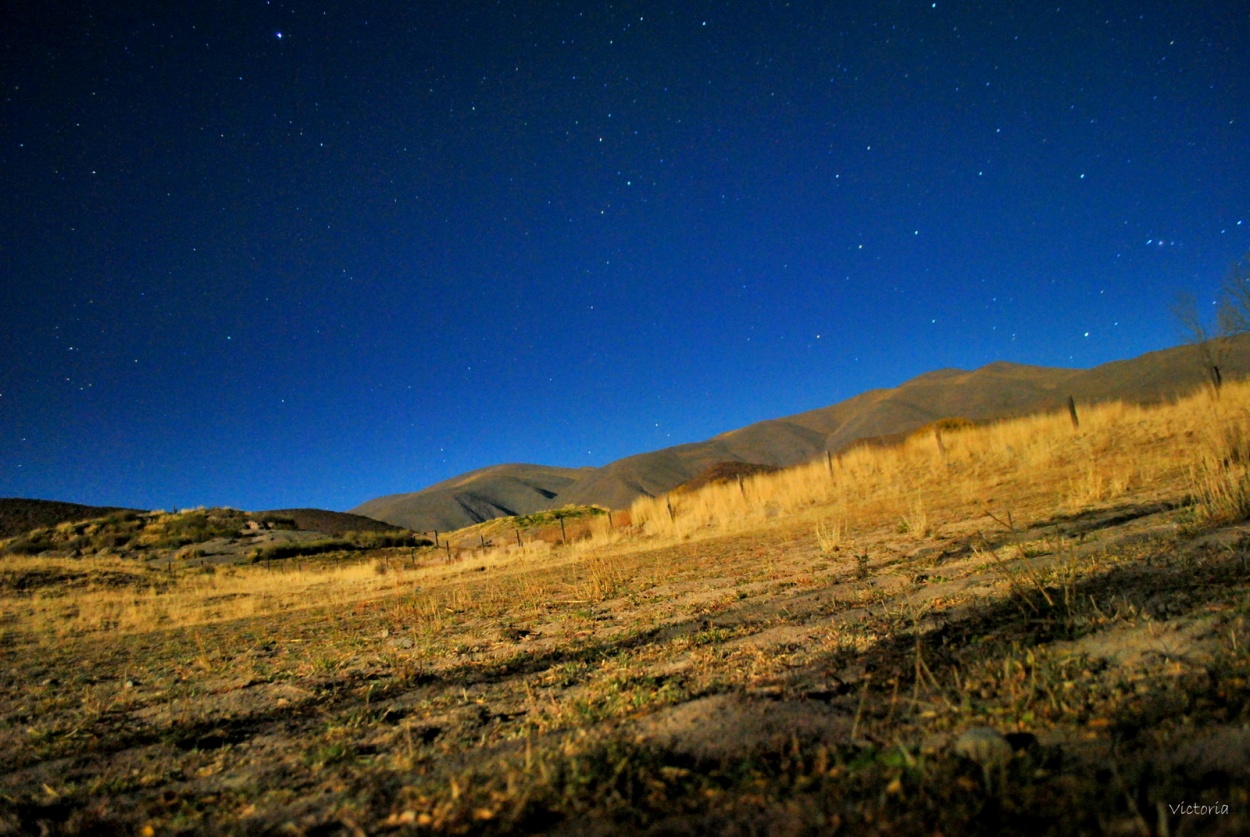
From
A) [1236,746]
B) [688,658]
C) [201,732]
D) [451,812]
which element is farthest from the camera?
[688,658]

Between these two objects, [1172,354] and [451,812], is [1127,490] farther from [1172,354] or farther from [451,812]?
[1172,354]

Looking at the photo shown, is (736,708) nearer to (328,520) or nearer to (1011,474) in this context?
(1011,474)

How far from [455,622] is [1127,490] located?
10.4 metres

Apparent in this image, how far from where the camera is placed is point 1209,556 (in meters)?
4.01

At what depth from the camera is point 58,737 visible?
12.6ft

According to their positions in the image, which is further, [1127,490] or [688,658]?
[1127,490]

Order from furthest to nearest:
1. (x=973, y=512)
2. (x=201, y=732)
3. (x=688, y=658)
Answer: (x=973, y=512) → (x=688, y=658) → (x=201, y=732)

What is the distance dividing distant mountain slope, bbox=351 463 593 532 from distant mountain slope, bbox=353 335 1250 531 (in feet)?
0.96

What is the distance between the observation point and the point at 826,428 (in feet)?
454

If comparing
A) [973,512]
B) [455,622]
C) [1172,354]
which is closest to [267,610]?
[455,622]

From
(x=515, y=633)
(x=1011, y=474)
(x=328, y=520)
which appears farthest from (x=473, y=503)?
(x=515, y=633)

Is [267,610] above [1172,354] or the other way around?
the other way around

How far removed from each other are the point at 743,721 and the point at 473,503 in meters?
166

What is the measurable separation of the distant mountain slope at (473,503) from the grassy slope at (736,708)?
131 metres
